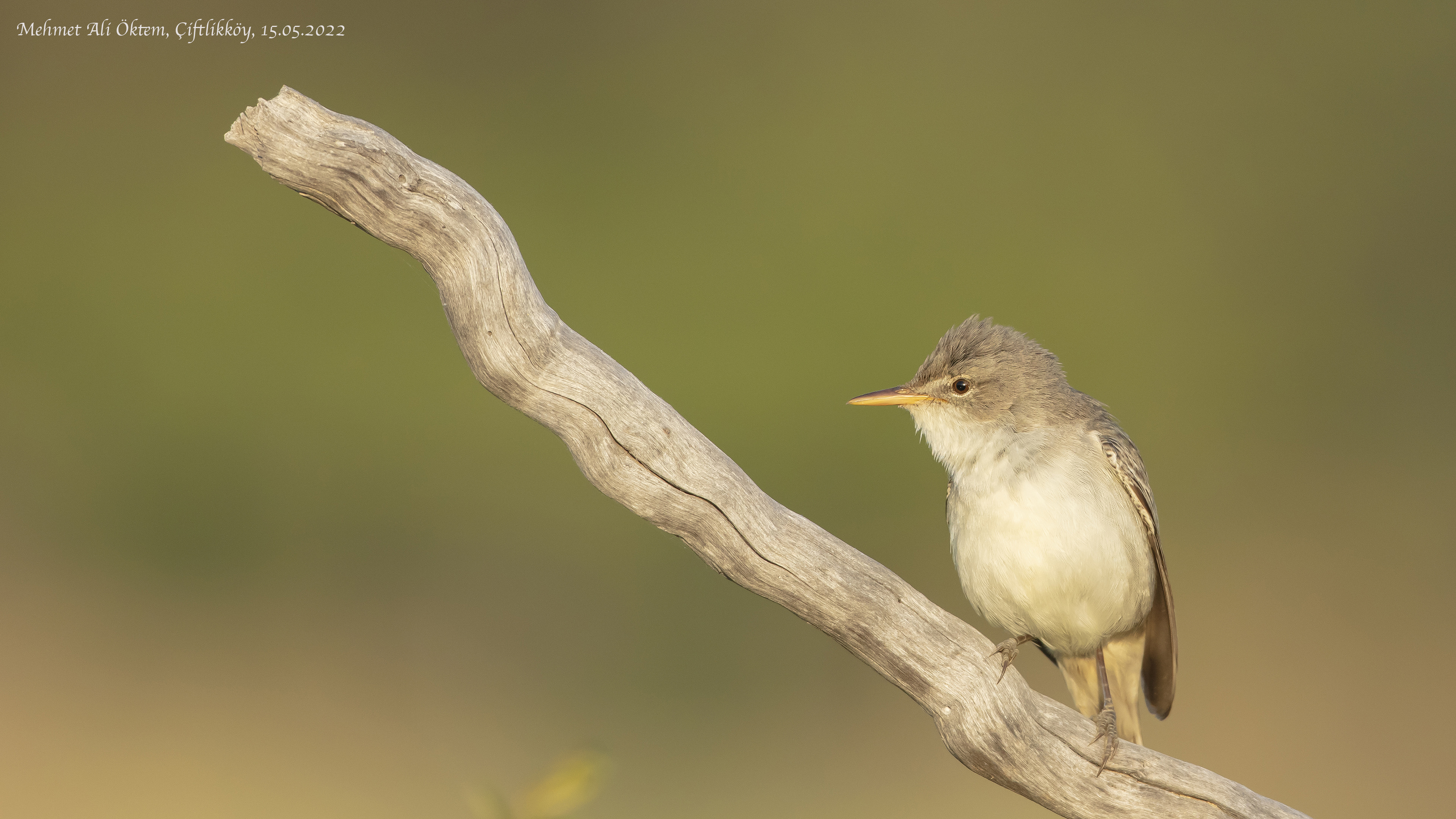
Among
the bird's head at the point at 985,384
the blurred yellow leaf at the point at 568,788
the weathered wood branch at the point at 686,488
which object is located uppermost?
the bird's head at the point at 985,384

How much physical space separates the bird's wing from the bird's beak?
1.56 feet

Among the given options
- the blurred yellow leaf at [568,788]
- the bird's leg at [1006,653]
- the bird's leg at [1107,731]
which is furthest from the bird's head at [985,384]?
the blurred yellow leaf at [568,788]

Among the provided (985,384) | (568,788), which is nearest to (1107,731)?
(985,384)

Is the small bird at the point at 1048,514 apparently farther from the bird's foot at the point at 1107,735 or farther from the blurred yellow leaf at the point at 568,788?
the blurred yellow leaf at the point at 568,788

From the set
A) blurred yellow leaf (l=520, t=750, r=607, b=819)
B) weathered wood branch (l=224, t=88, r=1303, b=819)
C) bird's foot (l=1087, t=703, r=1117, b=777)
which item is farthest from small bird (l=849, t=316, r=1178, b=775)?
blurred yellow leaf (l=520, t=750, r=607, b=819)

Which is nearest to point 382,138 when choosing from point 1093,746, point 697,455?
point 697,455

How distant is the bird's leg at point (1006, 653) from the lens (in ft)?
7.83

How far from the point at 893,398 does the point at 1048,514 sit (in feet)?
1.75

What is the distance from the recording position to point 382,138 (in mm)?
2186

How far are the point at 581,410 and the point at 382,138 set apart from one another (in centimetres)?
71

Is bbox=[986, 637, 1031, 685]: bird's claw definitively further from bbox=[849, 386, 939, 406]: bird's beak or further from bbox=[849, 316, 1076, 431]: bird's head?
bbox=[849, 386, 939, 406]: bird's beak

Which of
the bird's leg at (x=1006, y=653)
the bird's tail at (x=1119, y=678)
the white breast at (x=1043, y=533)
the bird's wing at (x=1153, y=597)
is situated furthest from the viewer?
the bird's tail at (x=1119, y=678)

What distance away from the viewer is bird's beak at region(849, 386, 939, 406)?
281cm

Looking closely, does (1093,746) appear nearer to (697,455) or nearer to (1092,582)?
(1092,582)
